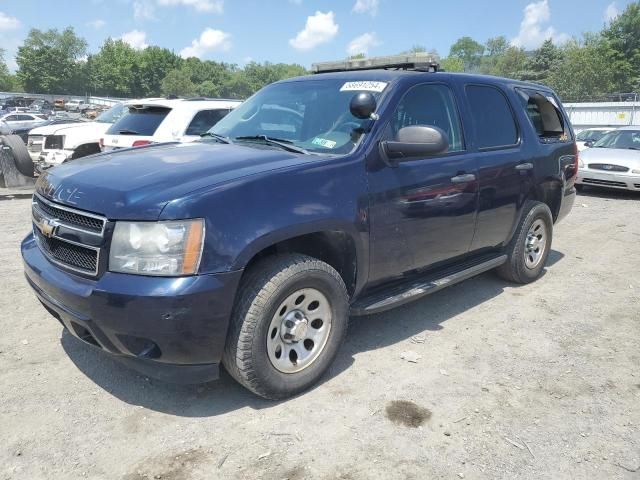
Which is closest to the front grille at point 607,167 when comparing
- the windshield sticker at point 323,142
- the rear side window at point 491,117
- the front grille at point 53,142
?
the rear side window at point 491,117

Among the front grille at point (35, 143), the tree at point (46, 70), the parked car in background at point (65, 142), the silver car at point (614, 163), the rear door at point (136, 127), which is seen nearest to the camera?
the rear door at point (136, 127)

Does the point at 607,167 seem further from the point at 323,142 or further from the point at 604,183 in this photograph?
the point at 323,142

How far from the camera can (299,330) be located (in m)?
3.17

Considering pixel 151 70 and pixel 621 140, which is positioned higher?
pixel 151 70

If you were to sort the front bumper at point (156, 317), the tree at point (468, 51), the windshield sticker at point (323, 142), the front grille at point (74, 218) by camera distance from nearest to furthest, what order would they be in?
the front bumper at point (156, 317) → the front grille at point (74, 218) → the windshield sticker at point (323, 142) → the tree at point (468, 51)

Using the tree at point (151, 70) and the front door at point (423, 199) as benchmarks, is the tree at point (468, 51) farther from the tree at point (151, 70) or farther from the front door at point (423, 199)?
the front door at point (423, 199)

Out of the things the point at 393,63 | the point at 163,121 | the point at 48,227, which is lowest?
the point at 48,227

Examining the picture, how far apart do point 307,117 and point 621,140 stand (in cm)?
1147

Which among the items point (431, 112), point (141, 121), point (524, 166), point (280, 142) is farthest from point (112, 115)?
point (524, 166)

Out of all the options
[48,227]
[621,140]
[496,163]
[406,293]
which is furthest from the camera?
[621,140]

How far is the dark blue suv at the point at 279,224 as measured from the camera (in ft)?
8.78

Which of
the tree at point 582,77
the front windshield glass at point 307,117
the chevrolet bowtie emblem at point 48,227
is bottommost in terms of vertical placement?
the chevrolet bowtie emblem at point 48,227

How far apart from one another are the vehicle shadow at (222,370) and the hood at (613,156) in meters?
8.15

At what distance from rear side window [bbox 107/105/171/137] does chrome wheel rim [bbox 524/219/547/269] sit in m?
5.78
